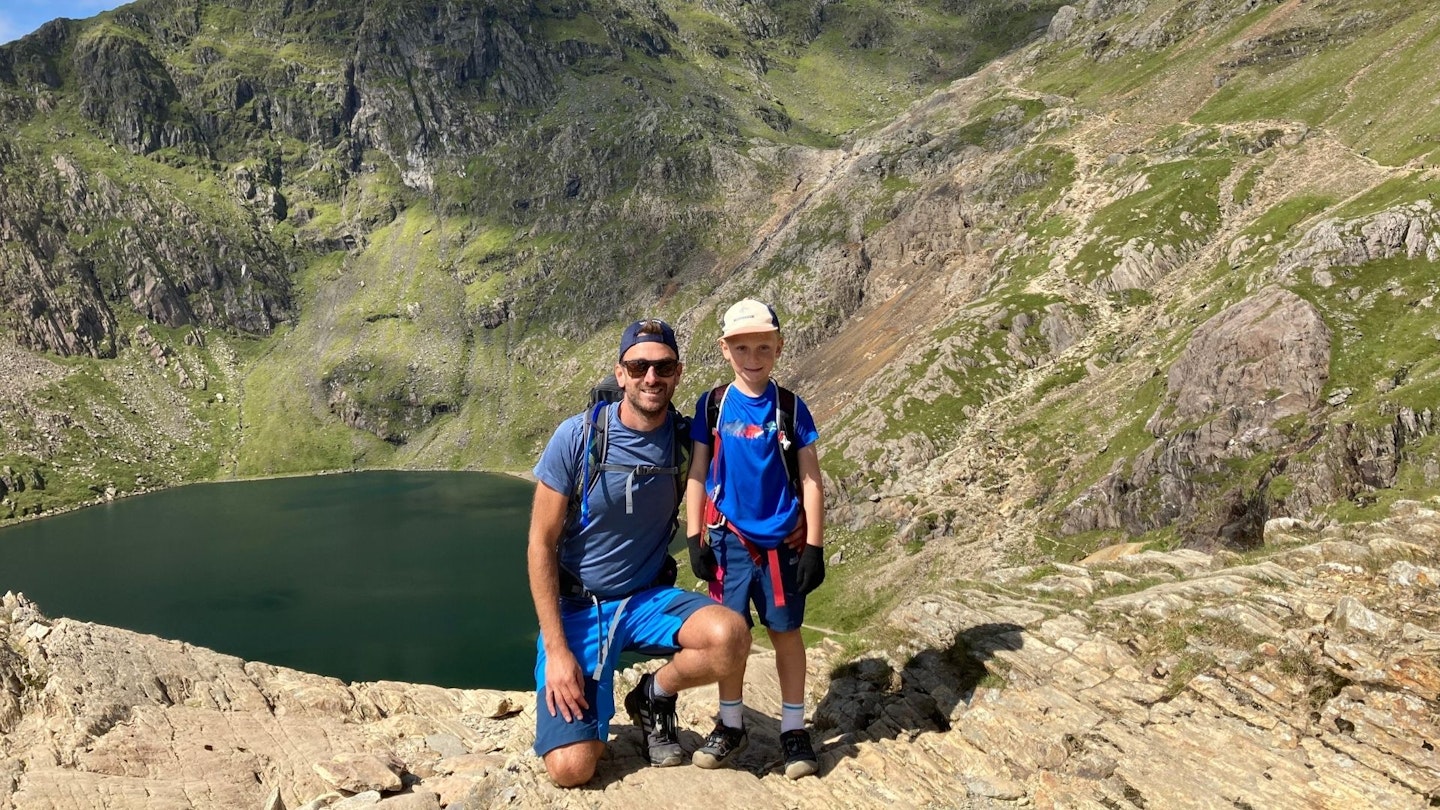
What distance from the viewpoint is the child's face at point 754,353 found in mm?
10086

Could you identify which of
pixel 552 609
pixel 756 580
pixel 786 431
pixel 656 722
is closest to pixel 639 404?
pixel 786 431

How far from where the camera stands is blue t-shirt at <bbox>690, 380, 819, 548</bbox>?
33.6ft

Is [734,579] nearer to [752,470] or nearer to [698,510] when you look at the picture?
[698,510]

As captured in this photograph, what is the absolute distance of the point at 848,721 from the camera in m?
12.2

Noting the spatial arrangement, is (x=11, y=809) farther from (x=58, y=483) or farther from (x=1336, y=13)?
(x=58, y=483)

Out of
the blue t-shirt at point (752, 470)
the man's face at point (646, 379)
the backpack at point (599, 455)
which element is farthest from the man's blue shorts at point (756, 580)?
the man's face at point (646, 379)

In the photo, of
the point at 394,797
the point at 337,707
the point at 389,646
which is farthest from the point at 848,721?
the point at 389,646

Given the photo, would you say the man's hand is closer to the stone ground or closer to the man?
the man

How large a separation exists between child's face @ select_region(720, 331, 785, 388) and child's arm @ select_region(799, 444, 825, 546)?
124 centimetres

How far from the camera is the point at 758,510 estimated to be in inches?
405

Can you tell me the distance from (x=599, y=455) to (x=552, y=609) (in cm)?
208

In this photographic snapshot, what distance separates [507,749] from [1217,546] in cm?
4440

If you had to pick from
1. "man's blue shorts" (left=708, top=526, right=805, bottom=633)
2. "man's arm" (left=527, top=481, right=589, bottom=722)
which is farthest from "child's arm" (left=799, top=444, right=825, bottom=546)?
"man's arm" (left=527, top=481, right=589, bottom=722)

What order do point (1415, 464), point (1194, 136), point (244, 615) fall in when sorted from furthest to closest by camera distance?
1. point (1194, 136)
2. point (244, 615)
3. point (1415, 464)
